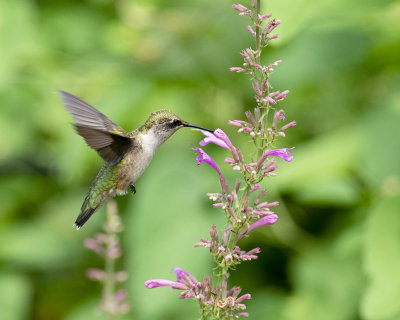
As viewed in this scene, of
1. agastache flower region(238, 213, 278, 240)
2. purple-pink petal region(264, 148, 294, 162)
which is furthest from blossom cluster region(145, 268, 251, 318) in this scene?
purple-pink petal region(264, 148, 294, 162)

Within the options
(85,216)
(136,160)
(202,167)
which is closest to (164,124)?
(136,160)

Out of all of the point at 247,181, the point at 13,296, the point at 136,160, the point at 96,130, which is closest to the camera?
the point at 247,181

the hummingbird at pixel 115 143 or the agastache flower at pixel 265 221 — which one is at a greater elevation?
the hummingbird at pixel 115 143

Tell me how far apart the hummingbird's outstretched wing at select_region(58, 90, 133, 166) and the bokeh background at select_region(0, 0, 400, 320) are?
35.4 inches

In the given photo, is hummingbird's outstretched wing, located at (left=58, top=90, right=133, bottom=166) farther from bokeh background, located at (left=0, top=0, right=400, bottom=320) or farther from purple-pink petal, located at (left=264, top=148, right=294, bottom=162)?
bokeh background, located at (left=0, top=0, right=400, bottom=320)

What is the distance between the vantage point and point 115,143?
2303 mm

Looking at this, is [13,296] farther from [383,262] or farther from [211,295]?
[211,295]

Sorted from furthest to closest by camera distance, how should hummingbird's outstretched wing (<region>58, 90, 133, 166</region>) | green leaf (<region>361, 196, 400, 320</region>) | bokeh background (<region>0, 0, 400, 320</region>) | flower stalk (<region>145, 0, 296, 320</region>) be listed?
bokeh background (<region>0, 0, 400, 320</region>) < green leaf (<region>361, 196, 400, 320</region>) < hummingbird's outstretched wing (<region>58, 90, 133, 166</region>) < flower stalk (<region>145, 0, 296, 320</region>)

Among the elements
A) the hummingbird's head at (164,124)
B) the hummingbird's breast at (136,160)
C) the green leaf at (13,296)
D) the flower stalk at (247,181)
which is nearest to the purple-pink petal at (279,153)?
the flower stalk at (247,181)

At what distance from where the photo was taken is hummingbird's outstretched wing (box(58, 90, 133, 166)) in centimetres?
214

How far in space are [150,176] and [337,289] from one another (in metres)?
1.52

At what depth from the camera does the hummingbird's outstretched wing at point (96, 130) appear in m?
2.14

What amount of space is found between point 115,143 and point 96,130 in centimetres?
17

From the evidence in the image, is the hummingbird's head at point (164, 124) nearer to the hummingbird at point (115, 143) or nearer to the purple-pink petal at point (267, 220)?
the hummingbird at point (115, 143)
